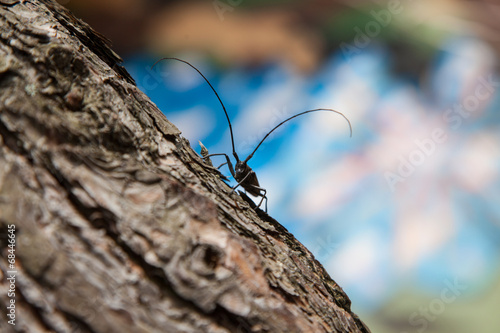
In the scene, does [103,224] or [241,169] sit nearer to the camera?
[103,224]

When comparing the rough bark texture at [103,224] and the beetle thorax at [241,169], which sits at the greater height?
the beetle thorax at [241,169]

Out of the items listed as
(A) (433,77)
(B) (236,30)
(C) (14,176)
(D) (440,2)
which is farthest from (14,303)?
(D) (440,2)

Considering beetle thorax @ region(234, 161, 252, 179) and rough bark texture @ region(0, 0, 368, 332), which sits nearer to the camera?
rough bark texture @ region(0, 0, 368, 332)

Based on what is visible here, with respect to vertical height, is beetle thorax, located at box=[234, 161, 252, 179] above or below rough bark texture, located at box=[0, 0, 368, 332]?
above

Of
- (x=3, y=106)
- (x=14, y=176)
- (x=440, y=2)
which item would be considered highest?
(x=440, y=2)

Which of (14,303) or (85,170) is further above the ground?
(85,170)

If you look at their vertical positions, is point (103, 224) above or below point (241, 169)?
below

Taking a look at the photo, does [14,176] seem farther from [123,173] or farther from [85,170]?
[123,173]

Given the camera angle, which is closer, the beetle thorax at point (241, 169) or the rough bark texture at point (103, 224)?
the rough bark texture at point (103, 224)
